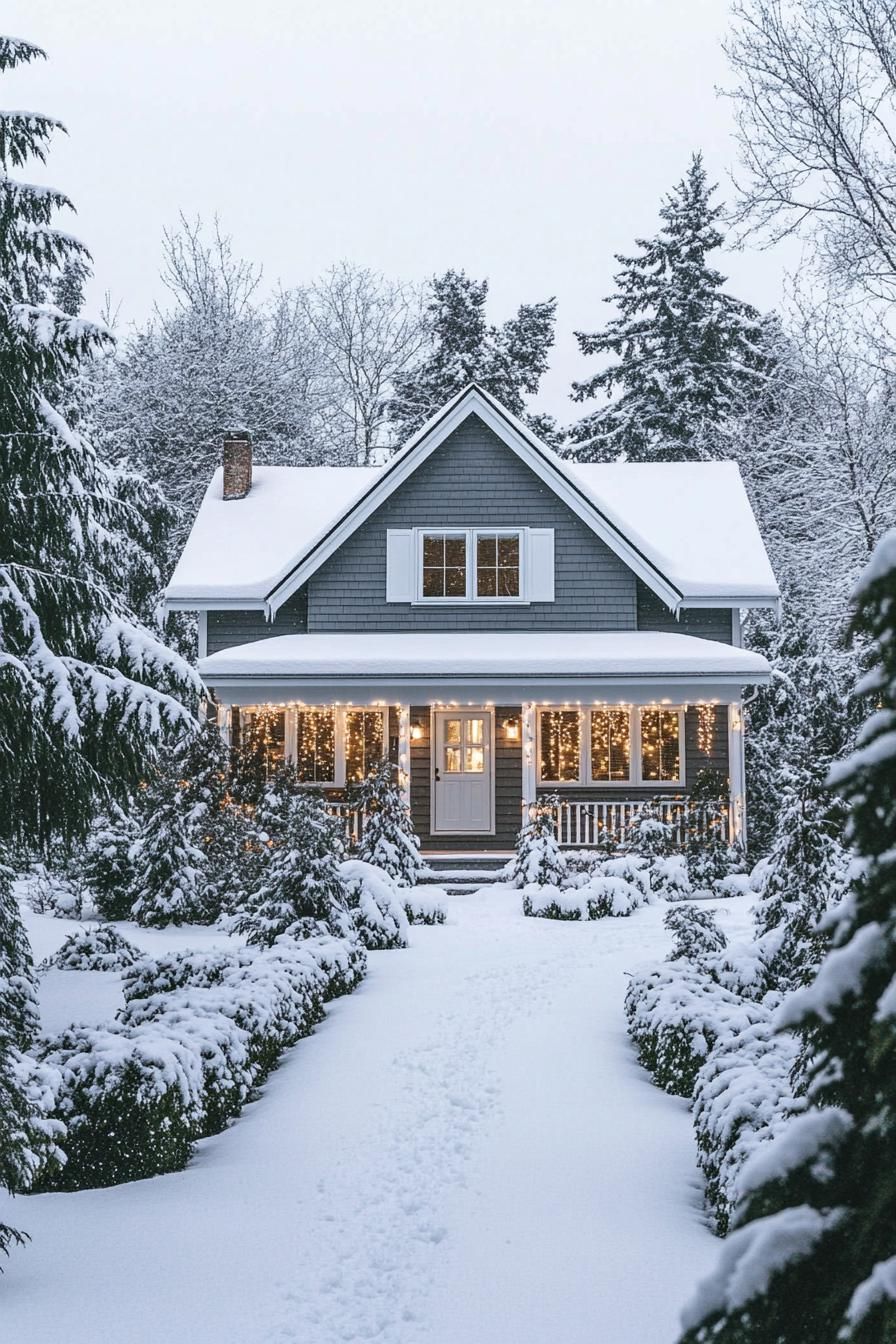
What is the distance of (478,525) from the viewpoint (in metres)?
21.1

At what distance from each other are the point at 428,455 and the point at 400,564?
75.9 inches

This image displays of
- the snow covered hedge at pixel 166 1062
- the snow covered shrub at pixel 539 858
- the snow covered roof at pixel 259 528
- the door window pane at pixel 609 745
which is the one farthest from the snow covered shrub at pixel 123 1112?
the door window pane at pixel 609 745

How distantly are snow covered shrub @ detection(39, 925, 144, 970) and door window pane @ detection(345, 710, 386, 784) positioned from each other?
31.5 feet

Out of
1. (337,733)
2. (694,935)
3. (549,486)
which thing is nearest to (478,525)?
(549,486)

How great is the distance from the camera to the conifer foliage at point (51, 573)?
8016 mm

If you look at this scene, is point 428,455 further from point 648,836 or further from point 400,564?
point 648,836

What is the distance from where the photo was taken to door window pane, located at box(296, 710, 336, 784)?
832 inches

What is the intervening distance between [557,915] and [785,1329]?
1337 cm

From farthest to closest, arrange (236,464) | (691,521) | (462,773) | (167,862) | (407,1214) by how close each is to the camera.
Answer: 1. (236,464)
2. (691,521)
3. (462,773)
4. (167,862)
5. (407,1214)

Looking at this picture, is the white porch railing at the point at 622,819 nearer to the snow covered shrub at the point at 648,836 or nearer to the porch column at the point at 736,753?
the snow covered shrub at the point at 648,836

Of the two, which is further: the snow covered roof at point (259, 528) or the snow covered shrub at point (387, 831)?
the snow covered roof at point (259, 528)

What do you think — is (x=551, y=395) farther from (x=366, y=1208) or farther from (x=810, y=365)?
(x=366, y=1208)

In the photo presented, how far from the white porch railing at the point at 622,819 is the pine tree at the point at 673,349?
1669cm

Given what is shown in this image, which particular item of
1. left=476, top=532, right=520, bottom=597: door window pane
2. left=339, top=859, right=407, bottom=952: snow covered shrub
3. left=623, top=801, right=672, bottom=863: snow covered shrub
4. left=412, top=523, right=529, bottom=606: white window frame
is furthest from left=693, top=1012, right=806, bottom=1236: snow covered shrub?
left=476, top=532, right=520, bottom=597: door window pane
